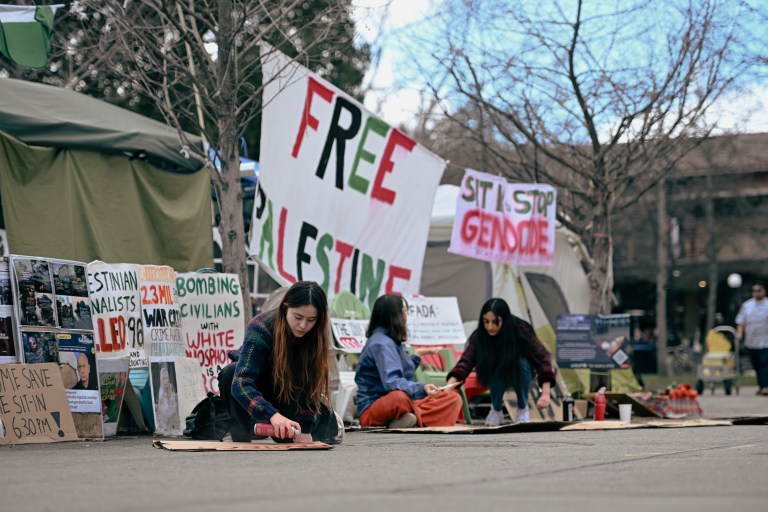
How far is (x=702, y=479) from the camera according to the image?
5.45 metres

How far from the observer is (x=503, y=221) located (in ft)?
52.8

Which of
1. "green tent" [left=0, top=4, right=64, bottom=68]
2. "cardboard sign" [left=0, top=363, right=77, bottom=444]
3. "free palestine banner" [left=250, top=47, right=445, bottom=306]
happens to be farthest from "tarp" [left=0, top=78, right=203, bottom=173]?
"cardboard sign" [left=0, top=363, right=77, bottom=444]

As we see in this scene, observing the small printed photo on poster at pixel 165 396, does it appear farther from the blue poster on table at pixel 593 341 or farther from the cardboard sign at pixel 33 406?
the blue poster on table at pixel 593 341

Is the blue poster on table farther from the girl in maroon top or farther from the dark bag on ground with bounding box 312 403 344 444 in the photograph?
the dark bag on ground with bounding box 312 403 344 444

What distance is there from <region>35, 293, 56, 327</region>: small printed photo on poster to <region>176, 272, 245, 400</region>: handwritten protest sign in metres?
1.57

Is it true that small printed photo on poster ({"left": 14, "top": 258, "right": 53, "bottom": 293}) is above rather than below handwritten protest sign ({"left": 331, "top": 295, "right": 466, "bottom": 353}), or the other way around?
above

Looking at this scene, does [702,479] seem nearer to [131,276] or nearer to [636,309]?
[131,276]

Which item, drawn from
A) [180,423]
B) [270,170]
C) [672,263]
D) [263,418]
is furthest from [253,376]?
[672,263]

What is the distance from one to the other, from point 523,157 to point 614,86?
301 centimetres

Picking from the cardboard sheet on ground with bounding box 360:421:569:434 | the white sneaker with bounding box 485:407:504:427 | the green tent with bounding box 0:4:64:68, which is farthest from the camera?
the white sneaker with bounding box 485:407:504:427

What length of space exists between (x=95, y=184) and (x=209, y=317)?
2455 millimetres

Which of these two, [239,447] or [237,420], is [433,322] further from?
[239,447]

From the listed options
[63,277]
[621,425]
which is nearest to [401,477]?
[63,277]

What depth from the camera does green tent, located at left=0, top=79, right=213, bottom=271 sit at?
11.5m
